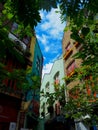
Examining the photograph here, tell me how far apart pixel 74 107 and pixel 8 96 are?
19.6ft

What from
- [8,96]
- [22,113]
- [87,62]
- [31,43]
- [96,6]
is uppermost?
[31,43]

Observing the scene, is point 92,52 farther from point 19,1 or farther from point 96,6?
point 19,1

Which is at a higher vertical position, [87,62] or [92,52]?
[92,52]

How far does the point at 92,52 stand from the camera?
412cm

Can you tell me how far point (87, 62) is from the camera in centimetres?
393

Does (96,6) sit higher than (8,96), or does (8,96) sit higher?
(8,96)

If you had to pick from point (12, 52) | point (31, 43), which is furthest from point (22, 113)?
point (12, 52)

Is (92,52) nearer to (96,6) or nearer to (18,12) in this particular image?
(96,6)

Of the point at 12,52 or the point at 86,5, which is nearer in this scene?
the point at 86,5

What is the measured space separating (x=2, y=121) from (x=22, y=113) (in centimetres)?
223

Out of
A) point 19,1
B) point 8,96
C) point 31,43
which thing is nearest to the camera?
point 19,1

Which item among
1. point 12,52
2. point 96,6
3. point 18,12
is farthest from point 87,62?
point 18,12

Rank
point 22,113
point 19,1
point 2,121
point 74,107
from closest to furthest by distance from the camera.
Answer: point 19,1, point 74,107, point 2,121, point 22,113

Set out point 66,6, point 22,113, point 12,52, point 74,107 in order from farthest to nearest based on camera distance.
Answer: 1. point 22,113
2. point 74,107
3. point 12,52
4. point 66,6
